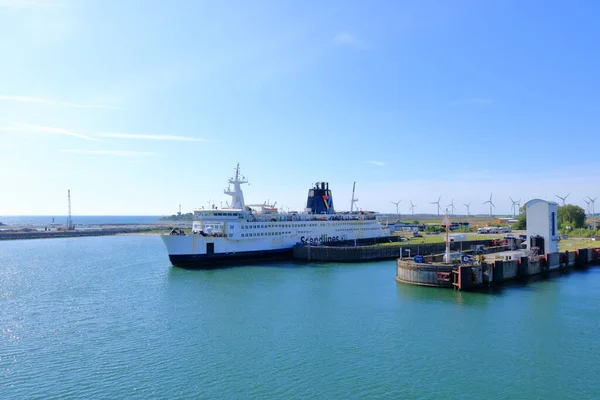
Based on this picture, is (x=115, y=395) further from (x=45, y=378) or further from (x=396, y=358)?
(x=396, y=358)

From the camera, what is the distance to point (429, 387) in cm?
1473

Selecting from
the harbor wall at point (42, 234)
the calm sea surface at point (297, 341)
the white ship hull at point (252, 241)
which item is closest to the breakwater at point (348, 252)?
the white ship hull at point (252, 241)

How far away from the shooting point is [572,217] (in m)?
82.8

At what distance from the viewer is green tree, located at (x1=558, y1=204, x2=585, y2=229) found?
81.9 metres

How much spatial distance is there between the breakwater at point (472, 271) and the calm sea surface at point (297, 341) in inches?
53.1

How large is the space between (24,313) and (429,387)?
23561 mm

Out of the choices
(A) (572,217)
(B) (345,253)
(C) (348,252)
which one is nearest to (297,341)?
(B) (345,253)

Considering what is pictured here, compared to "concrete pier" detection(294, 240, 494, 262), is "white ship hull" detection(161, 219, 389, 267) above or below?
above

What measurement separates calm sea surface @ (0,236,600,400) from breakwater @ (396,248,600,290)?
4.42 feet

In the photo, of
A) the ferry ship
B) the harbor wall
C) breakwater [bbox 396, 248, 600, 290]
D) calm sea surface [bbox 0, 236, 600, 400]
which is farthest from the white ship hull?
the harbor wall

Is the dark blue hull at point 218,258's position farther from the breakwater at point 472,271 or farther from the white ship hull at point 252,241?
the breakwater at point 472,271

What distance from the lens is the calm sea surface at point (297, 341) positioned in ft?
48.6

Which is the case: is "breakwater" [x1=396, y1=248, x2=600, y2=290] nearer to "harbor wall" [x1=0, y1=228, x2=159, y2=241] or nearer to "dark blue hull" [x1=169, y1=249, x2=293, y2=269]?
"dark blue hull" [x1=169, y1=249, x2=293, y2=269]

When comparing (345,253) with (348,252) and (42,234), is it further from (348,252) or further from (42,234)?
(42,234)
